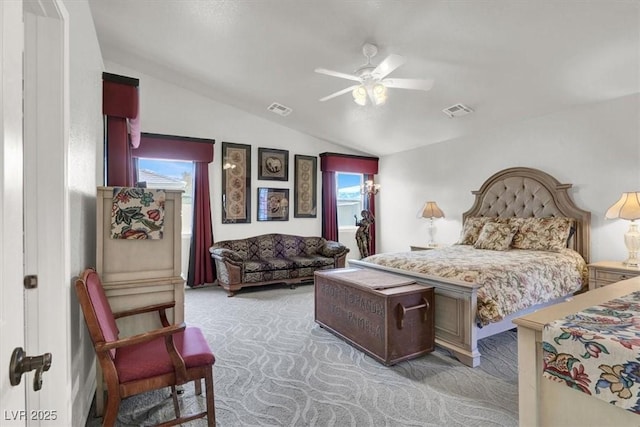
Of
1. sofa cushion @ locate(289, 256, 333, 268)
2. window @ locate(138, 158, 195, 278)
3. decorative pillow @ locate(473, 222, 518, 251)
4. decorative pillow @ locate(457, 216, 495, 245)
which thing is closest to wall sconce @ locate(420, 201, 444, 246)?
decorative pillow @ locate(457, 216, 495, 245)

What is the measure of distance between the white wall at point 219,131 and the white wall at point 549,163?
1.93m

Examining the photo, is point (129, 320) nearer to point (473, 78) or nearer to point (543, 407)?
point (543, 407)

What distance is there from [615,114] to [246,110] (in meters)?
5.24

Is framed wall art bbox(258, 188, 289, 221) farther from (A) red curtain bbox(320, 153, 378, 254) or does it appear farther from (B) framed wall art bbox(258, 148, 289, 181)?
(A) red curtain bbox(320, 153, 378, 254)

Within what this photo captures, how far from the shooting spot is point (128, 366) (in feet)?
5.49

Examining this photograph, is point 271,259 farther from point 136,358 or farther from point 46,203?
point 46,203

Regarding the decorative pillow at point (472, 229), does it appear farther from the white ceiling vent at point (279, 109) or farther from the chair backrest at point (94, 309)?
the chair backrest at point (94, 309)

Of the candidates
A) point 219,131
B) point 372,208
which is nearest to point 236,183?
point 219,131

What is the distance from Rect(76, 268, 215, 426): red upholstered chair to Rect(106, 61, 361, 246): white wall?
3.85 m

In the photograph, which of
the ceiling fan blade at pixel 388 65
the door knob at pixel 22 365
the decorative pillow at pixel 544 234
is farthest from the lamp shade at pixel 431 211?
the door knob at pixel 22 365

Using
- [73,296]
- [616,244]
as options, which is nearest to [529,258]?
[616,244]

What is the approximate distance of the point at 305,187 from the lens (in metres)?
6.45

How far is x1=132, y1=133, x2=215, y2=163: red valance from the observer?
16.2ft

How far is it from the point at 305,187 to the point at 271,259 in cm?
169
